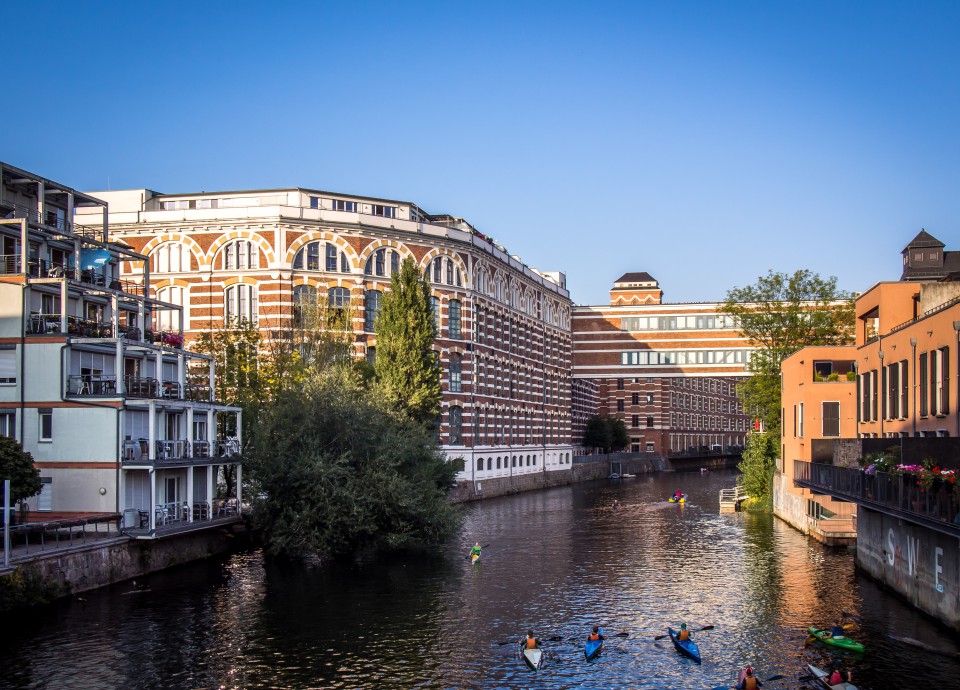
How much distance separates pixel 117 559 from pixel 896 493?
3064 cm

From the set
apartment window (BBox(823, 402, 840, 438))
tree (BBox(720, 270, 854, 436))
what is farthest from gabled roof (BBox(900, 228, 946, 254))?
apartment window (BBox(823, 402, 840, 438))

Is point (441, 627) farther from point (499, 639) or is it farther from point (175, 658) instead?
point (175, 658)

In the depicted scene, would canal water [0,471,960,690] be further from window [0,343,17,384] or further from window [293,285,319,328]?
window [293,285,319,328]

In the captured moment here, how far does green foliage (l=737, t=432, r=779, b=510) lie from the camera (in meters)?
78.2

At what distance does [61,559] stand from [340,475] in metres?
14.2

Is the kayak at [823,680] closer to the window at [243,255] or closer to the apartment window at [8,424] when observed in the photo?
the apartment window at [8,424]

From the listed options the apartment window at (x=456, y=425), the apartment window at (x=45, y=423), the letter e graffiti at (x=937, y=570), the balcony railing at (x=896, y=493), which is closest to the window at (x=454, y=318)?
the apartment window at (x=456, y=425)

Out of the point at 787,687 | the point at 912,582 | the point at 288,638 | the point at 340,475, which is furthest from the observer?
the point at 340,475

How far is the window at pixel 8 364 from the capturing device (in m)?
43.8

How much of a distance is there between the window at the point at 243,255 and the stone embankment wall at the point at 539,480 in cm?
2395

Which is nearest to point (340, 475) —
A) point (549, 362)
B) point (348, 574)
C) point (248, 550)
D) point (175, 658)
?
point (348, 574)

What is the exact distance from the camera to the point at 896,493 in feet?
109

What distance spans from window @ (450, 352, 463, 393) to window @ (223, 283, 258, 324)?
705 inches

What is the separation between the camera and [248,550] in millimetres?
52312
